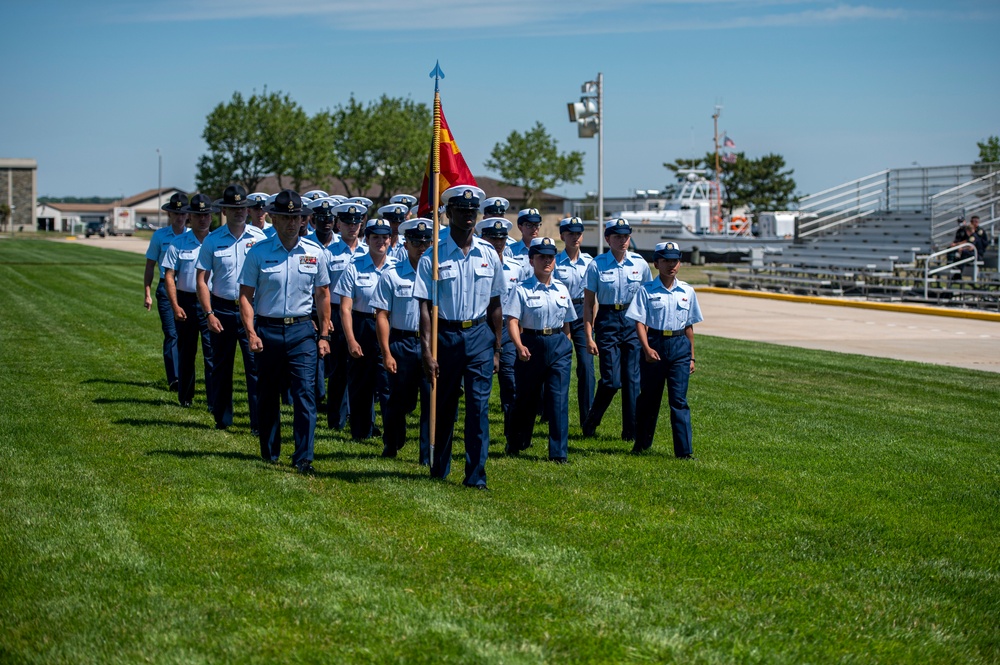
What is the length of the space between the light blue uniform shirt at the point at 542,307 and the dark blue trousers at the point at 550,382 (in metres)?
0.10

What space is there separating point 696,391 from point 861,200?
31.1m

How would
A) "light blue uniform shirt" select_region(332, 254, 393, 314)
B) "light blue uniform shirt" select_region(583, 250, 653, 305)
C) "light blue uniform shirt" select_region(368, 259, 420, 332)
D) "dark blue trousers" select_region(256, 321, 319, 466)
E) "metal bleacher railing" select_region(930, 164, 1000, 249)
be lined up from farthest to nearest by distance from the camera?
"metal bleacher railing" select_region(930, 164, 1000, 249) < "light blue uniform shirt" select_region(583, 250, 653, 305) < "light blue uniform shirt" select_region(332, 254, 393, 314) < "light blue uniform shirt" select_region(368, 259, 420, 332) < "dark blue trousers" select_region(256, 321, 319, 466)

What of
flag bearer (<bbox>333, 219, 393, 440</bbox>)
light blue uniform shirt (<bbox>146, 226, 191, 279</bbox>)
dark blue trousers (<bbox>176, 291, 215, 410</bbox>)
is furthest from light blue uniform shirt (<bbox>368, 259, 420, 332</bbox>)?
light blue uniform shirt (<bbox>146, 226, 191, 279</bbox>)

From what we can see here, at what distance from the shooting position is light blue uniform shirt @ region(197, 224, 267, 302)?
11148mm

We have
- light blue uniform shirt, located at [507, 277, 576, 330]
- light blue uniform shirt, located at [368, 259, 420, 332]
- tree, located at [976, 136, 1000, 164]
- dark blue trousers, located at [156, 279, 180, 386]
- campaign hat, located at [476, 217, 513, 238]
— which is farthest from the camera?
tree, located at [976, 136, 1000, 164]

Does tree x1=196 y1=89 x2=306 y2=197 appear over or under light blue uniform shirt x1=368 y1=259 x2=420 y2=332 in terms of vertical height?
over

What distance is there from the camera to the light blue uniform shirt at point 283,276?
9164 millimetres

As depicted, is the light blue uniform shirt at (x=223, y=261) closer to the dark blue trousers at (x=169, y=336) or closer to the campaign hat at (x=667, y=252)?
the dark blue trousers at (x=169, y=336)

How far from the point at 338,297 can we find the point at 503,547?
469cm

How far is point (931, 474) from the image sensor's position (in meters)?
9.45

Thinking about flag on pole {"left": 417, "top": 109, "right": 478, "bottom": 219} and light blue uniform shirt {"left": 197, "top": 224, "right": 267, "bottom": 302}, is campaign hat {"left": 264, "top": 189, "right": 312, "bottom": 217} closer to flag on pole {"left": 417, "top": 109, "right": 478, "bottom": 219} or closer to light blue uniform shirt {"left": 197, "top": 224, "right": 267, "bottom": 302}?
flag on pole {"left": 417, "top": 109, "right": 478, "bottom": 219}

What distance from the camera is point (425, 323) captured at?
846 cm

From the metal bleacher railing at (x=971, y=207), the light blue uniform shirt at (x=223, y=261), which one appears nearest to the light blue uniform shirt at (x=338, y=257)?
the light blue uniform shirt at (x=223, y=261)

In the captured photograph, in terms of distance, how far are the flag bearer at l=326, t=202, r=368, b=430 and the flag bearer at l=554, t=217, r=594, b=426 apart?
195cm
